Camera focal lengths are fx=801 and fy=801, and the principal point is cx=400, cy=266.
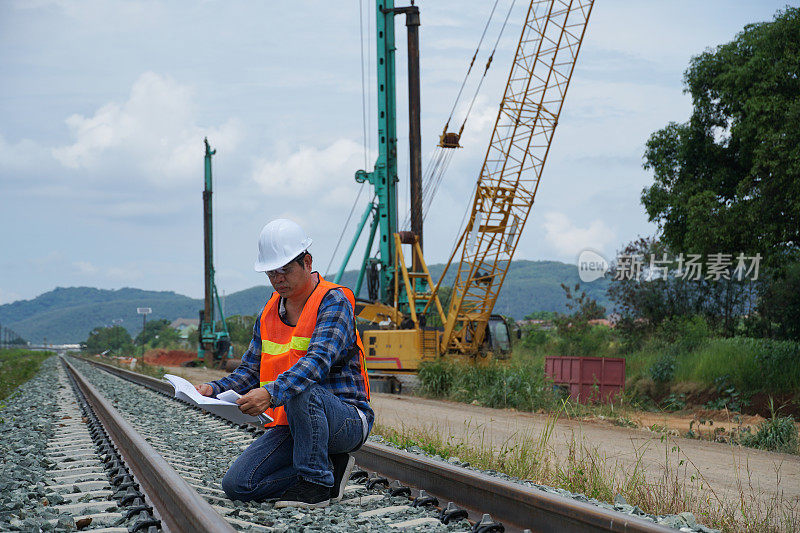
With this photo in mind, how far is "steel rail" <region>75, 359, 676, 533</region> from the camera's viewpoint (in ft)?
11.3

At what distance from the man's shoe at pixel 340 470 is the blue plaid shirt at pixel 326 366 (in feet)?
0.93

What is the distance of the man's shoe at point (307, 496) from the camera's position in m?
4.57

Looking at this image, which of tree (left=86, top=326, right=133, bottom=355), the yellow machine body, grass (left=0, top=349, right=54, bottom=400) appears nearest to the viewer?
grass (left=0, top=349, right=54, bottom=400)

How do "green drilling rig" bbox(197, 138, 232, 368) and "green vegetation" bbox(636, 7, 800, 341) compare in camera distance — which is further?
"green drilling rig" bbox(197, 138, 232, 368)

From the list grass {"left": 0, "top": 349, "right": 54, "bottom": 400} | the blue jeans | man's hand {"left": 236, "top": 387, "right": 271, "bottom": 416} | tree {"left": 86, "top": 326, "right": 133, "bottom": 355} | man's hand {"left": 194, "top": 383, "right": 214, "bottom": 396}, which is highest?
man's hand {"left": 194, "top": 383, "right": 214, "bottom": 396}

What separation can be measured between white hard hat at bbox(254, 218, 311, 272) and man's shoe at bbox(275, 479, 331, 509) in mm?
1249

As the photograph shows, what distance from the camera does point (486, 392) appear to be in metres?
18.5

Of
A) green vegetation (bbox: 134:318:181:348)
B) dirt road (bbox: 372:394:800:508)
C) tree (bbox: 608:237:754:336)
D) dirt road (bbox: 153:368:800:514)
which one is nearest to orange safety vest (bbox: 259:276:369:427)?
dirt road (bbox: 153:368:800:514)

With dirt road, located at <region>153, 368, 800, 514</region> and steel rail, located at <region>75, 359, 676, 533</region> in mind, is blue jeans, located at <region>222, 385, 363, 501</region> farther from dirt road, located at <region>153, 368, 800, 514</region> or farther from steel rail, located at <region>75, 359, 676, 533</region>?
dirt road, located at <region>153, 368, 800, 514</region>

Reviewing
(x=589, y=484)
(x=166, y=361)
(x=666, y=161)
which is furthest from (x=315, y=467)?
(x=166, y=361)

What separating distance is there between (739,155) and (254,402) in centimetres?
1879

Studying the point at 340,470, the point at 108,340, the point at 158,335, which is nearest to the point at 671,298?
the point at 340,470

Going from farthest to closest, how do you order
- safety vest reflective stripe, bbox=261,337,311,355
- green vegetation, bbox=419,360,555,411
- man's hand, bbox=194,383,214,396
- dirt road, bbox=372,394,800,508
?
1. green vegetation, bbox=419,360,555,411
2. dirt road, bbox=372,394,800,508
3. safety vest reflective stripe, bbox=261,337,311,355
4. man's hand, bbox=194,383,214,396

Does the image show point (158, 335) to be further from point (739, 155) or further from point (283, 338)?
point (283, 338)
